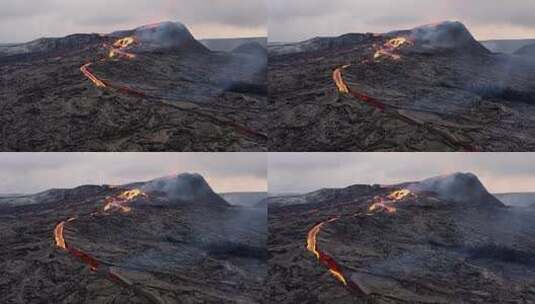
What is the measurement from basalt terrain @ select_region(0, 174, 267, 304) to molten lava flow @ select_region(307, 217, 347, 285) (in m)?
0.28

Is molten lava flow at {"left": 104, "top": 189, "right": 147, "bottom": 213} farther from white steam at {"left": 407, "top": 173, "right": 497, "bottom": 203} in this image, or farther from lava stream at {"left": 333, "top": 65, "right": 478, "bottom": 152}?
white steam at {"left": 407, "top": 173, "right": 497, "bottom": 203}

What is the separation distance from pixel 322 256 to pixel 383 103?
3.21 ft

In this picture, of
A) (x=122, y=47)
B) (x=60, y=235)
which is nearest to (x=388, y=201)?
(x=122, y=47)

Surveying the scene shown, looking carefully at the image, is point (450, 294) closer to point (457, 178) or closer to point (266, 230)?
point (457, 178)

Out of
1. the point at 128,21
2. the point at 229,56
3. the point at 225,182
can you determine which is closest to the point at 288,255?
the point at 225,182

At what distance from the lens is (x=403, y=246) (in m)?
4.20

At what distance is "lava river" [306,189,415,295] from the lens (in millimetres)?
4172

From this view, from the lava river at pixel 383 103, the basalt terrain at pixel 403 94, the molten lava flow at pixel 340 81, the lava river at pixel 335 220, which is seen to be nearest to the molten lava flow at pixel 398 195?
the lava river at pixel 335 220

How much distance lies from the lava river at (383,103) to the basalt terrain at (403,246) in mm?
242

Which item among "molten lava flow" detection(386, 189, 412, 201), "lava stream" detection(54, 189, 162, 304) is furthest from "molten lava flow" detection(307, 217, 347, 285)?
"lava stream" detection(54, 189, 162, 304)

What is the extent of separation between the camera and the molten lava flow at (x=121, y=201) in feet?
14.3

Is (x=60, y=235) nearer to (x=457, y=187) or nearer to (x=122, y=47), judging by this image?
(x=122, y=47)

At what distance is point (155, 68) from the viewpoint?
4316 millimetres

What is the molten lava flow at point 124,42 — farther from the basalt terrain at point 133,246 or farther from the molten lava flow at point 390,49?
the molten lava flow at point 390,49
